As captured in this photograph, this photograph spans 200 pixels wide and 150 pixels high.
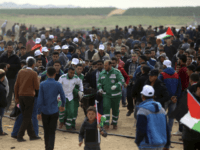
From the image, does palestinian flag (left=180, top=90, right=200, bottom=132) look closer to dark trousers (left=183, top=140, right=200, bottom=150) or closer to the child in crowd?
dark trousers (left=183, top=140, right=200, bottom=150)

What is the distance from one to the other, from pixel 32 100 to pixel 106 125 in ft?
7.95

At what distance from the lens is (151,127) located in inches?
171

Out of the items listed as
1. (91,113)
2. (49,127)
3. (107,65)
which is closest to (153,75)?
(91,113)

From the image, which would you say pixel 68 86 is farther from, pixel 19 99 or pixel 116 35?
pixel 116 35

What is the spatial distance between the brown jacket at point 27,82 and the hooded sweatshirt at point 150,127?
136 inches

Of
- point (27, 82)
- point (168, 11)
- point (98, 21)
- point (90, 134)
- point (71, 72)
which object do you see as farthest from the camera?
point (98, 21)

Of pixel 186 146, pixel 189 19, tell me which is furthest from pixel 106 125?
pixel 189 19

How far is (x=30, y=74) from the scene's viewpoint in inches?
275

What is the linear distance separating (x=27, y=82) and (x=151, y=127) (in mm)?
3688

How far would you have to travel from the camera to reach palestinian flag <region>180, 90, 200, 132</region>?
440 centimetres


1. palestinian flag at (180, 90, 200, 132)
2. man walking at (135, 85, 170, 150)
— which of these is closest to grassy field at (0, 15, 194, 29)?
palestinian flag at (180, 90, 200, 132)

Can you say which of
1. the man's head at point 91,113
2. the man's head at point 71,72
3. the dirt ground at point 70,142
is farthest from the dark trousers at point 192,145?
the man's head at point 71,72

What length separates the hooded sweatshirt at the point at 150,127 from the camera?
434 centimetres

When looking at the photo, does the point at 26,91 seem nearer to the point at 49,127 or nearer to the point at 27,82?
the point at 27,82
